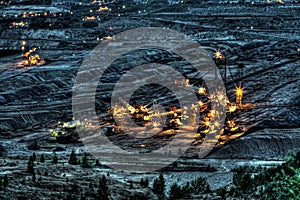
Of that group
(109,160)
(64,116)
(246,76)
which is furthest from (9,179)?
(246,76)

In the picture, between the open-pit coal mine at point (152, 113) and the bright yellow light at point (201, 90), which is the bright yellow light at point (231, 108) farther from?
the bright yellow light at point (201, 90)

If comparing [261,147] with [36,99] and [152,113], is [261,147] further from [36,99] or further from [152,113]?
[36,99]

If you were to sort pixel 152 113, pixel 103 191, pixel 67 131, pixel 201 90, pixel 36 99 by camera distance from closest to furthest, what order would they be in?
pixel 103 191 < pixel 67 131 < pixel 152 113 < pixel 201 90 < pixel 36 99

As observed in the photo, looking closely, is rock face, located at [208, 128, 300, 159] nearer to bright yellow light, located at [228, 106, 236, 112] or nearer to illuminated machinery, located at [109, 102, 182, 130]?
bright yellow light, located at [228, 106, 236, 112]

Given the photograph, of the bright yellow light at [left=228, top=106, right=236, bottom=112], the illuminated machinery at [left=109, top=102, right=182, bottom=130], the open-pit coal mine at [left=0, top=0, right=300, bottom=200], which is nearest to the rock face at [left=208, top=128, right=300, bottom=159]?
the open-pit coal mine at [left=0, top=0, right=300, bottom=200]

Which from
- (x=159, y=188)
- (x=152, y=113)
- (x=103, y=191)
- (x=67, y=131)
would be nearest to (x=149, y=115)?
(x=152, y=113)

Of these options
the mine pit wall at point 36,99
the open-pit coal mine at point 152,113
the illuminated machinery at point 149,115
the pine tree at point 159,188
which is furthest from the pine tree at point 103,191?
the mine pit wall at point 36,99
